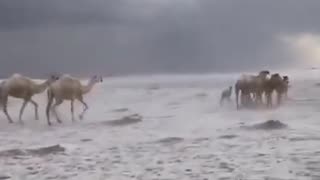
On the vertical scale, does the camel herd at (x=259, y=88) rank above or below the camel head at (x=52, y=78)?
below

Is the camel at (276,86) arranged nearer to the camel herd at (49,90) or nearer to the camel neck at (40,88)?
the camel herd at (49,90)

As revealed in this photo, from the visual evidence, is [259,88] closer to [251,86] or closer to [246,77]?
[251,86]

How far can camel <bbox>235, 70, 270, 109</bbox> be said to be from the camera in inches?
917

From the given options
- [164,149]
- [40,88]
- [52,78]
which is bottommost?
[164,149]

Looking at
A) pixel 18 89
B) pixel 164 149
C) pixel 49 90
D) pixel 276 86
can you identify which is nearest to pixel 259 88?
pixel 276 86

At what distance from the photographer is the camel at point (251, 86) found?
2328 centimetres

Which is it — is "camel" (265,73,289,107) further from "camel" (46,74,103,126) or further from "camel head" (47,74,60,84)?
"camel head" (47,74,60,84)

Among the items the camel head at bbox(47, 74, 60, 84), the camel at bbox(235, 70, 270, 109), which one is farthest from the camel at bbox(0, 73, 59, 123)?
the camel at bbox(235, 70, 270, 109)

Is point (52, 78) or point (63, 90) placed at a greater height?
point (52, 78)

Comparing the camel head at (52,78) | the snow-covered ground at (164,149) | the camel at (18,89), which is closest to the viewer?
the snow-covered ground at (164,149)

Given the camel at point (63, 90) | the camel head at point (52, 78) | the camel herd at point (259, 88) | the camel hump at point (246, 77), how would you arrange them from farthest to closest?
1. the camel hump at point (246, 77)
2. the camel herd at point (259, 88)
3. the camel head at point (52, 78)
4. the camel at point (63, 90)

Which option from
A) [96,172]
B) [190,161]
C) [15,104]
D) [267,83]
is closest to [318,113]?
[267,83]

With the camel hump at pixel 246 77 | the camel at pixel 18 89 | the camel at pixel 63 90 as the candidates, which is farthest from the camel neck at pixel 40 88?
the camel hump at pixel 246 77

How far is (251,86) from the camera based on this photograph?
2347 centimetres
